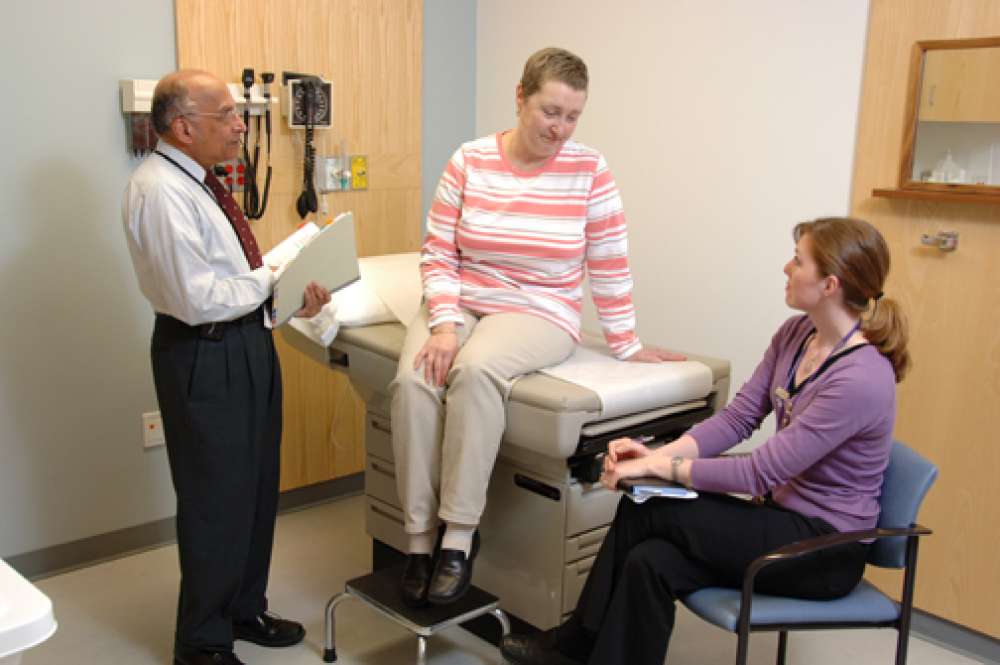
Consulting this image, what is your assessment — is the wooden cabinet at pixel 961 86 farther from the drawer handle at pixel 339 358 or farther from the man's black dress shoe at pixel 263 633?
the man's black dress shoe at pixel 263 633

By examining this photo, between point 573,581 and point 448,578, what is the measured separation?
0.97 feet

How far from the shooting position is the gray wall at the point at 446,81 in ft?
11.8

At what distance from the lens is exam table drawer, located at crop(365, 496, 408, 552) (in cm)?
272

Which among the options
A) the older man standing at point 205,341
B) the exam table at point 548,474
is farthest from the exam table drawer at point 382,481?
the older man standing at point 205,341

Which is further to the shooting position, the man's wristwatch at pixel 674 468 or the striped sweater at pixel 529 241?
the striped sweater at pixel 529 241

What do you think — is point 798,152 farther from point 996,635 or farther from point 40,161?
point 40,161

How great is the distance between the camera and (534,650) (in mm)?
2236

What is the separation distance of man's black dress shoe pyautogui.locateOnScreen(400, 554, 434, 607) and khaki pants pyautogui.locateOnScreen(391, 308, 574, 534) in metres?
0.07

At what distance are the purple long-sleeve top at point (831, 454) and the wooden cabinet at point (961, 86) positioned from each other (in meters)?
0.88

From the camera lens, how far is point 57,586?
2889mm

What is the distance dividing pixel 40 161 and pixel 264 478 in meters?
1.08

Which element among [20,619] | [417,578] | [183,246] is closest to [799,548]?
[417,578]

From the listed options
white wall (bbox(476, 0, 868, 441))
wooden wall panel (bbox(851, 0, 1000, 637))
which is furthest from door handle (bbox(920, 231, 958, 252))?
white wall (bbox(476, 0, 868, 441))

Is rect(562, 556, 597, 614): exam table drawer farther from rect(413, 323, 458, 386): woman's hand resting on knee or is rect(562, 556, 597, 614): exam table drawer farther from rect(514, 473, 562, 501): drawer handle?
rect(413, 323, 458, 386): woman's hand resting on knee
